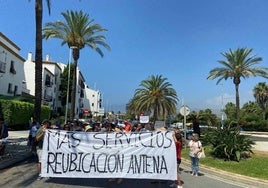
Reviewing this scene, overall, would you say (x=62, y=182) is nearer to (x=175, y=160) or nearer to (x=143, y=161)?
(x=143, y=161)

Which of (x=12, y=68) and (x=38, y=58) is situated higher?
(x=12, y=68)

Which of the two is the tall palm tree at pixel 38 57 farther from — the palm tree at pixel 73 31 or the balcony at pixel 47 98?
the balcony at pixel 47 98

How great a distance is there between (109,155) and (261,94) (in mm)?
85363

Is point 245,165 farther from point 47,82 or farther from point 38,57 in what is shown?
point 47,82

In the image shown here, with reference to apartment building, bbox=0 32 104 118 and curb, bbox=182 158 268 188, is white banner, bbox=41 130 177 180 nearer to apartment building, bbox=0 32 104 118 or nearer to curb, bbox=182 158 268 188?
curb, bbox=182 158 268 188

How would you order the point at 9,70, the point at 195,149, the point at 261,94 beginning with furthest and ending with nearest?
the point at 261,94 → the point at 9,70 → the point at 195,149

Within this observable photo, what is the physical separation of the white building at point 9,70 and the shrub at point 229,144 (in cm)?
3064

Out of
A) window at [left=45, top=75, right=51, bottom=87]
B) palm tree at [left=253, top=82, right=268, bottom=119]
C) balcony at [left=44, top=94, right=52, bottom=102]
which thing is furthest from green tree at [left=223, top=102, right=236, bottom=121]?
window at [left=45, top=75, right=51, bottom=87]

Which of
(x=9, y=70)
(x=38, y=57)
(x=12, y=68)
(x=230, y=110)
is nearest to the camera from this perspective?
(x=38, y=57)

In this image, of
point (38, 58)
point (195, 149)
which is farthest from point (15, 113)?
point (195, 149)

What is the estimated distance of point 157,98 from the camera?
58500mm

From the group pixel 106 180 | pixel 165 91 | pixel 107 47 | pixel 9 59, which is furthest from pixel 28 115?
pixel 106 180

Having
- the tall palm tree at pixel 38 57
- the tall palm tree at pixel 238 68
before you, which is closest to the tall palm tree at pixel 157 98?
the tall palm tree at pixel 238 68

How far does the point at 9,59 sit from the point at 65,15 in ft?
34.0
